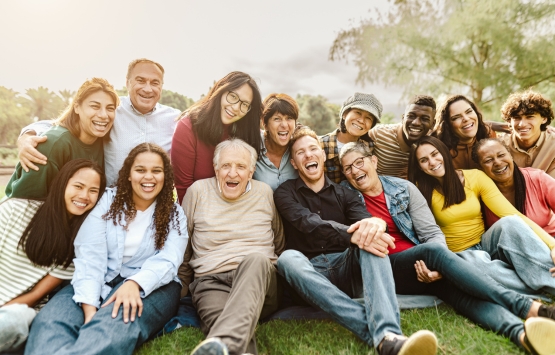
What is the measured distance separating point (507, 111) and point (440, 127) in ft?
3.11

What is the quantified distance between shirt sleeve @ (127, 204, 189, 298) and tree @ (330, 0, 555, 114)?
1392 centimetres

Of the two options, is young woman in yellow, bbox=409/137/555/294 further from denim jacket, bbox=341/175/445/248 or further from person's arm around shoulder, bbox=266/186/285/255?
person's arm around shoulder, bbox=266/186/285/255

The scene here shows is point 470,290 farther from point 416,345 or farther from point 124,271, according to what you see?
point 124,271

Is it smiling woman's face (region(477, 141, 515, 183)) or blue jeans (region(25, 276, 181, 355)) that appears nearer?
blue jeans (region(25, 276, 181, 355))

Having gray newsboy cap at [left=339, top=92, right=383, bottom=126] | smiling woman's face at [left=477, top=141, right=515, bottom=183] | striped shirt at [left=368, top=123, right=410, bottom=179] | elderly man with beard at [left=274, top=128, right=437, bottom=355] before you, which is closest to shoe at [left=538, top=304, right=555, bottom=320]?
elderly man with beard at [left=274, top=128, right=437, bottom=355]

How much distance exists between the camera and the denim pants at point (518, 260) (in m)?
3.52

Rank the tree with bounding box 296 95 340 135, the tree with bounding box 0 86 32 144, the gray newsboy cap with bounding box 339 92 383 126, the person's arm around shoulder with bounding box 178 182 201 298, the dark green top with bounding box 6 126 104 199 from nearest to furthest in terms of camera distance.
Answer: the dark green top with bounding box 6 126 104 199 → the person's arm around shoulder with bounding box 178 182 201 298 → the gray newsboy cap with bounding box 339 92 383 126 → the tree with bounding box 0 86 32 144 → the tree with bounding box 296 95 340 135

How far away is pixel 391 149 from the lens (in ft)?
16.7

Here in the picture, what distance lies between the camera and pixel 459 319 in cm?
321

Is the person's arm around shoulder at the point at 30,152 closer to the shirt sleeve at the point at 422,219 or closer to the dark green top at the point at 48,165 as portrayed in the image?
the dark green top at the point at 48,165

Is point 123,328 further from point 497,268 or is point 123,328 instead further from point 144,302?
point 497,268

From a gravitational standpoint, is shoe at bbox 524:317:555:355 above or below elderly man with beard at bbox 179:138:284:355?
below

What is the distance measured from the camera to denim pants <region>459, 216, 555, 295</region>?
11.6ft

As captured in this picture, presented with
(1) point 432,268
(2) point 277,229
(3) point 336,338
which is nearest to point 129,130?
(2) point 277,229
